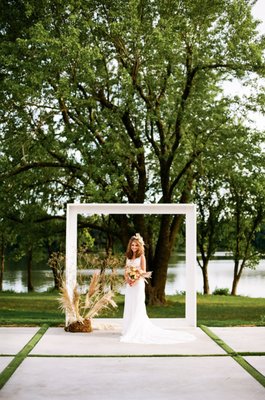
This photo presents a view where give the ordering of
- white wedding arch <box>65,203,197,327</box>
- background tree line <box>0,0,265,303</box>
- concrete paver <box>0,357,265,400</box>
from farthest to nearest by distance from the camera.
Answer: background tree line <box>0,0,265,303</box>, white wedding arch <box>65,203,197,327</box>, concrete paver <box>0,357,265,400</box>

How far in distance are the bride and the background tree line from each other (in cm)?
578

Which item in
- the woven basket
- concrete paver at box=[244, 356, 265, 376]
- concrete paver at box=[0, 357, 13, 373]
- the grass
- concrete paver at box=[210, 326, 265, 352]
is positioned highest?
the woven basket

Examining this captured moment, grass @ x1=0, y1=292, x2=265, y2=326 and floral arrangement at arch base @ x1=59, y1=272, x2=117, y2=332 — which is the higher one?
floral arrangement at arch base @ x1=59, y1=272, x2=117, y2=332

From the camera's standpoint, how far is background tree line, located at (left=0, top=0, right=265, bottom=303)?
59.3 feet

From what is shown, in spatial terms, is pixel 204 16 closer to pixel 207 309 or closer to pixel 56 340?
pixel 207 309

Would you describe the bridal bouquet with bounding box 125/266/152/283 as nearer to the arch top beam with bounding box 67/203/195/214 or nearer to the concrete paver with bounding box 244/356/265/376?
the arch top beam with bounding box 67/203/195/214

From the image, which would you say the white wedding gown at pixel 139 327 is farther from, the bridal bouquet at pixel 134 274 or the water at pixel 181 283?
the water at pixel 181 283

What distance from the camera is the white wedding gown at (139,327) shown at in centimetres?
1102

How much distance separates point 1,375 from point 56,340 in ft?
10.1

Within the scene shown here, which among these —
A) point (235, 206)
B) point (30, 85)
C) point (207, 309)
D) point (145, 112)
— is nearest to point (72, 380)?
point (30, 85)

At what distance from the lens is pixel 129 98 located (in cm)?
1888

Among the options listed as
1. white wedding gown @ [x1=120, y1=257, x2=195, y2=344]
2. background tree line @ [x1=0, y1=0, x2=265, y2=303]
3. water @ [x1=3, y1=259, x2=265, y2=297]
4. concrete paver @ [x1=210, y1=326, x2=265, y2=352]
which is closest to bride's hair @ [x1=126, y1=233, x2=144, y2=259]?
white wedding gown @ [x1=120, y1=257, x2=195, y2=344]

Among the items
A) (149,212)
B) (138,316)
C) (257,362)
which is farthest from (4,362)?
(149,212)

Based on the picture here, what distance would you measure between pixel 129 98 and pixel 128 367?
11368 mm
